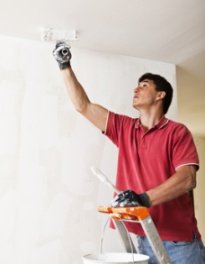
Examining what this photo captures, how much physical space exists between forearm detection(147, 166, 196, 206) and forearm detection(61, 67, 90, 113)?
66 centimetres

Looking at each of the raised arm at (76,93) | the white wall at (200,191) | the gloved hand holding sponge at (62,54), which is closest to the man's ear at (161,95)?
the raised arm at (76,93)

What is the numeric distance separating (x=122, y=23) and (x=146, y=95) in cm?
40

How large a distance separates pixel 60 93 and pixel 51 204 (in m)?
0.63

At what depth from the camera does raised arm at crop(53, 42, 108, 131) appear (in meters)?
1.88

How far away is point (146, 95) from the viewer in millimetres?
2006

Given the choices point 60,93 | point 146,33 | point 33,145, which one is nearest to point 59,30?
point 60,93

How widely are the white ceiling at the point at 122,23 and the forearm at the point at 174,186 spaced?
31.6 inches

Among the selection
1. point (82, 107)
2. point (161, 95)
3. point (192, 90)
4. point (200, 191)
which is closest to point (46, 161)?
point (82, 107)

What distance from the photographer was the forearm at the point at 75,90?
1934 mm

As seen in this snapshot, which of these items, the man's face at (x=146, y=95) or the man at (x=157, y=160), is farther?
the man's face at (x=146, y=95)

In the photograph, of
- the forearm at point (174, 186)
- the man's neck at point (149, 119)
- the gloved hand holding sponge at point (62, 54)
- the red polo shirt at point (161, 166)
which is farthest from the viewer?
the man's neck at point (149, 119)

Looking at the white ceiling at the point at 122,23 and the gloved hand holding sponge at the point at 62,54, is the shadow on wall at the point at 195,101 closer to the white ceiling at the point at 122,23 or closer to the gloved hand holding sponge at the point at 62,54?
the white ceiling at the point at 122,23

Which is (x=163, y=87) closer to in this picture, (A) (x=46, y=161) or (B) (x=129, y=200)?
(A) (x=46, y=161)

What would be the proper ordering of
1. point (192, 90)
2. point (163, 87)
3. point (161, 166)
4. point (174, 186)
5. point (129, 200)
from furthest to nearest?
point (192, 90) < point (163, 87) < point (161, 166) < point (174, 186) < point (129, 200)
